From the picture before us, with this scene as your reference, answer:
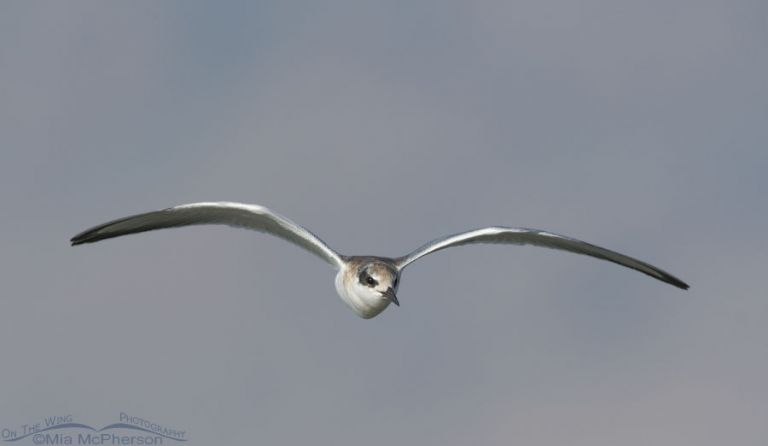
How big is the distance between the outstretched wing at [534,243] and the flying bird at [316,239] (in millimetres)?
24

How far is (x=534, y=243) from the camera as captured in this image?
130ft

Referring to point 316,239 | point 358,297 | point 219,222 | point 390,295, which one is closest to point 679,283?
point 390,295

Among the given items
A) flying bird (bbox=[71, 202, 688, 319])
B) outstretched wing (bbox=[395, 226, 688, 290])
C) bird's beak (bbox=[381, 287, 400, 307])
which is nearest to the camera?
bird's beak (bbox=[381, 287, 400, 307])

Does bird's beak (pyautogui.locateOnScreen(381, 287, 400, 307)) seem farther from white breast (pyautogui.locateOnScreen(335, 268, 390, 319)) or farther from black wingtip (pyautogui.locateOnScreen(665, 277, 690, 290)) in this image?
→ black wingtip (pyautogui.locateOnScreen(665, 277, 690, 290))

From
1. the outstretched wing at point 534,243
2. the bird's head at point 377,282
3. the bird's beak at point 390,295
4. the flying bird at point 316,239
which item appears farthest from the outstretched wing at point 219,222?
the outstretched wing at point 534,243

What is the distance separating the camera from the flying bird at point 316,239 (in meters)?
35.3

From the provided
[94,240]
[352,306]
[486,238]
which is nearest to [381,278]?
[352,306]

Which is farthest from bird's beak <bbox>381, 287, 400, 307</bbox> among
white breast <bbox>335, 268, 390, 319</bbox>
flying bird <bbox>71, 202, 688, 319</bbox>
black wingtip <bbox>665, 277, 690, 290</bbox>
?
black wingtip <bbox>665, 277, 690, 290</bbox>

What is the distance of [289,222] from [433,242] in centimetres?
359

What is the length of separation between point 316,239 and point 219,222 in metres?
2.42

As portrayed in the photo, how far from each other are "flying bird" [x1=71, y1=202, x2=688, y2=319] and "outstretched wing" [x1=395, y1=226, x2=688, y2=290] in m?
0.02

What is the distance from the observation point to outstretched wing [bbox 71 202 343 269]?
117ft

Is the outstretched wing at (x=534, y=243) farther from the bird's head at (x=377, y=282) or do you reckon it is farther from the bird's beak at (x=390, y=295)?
the bird's beak at (x=390, y=295)

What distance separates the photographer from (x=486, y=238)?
3844 centimetres
